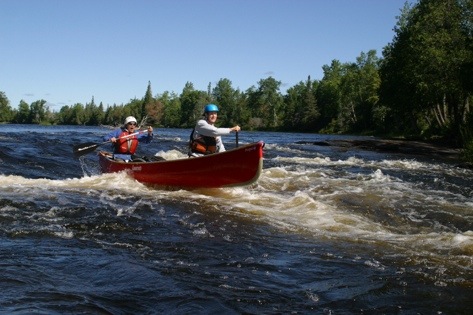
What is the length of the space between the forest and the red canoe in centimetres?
930

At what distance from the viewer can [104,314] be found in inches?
148

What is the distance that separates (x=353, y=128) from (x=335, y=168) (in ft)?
197

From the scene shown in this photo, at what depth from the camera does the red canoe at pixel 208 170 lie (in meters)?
9.77

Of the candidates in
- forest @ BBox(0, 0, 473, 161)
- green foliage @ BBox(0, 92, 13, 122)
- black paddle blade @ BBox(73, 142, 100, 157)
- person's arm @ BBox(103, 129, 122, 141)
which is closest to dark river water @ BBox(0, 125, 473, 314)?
person's arm @ BBox(103, 129, 122, 141)

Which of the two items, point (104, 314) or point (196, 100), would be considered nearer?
point (104, 314)

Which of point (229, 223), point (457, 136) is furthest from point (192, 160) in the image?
point (457, 136)

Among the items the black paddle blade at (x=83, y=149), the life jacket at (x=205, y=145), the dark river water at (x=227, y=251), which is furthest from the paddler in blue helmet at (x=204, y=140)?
the black paddle blade at (x=83, y=149)

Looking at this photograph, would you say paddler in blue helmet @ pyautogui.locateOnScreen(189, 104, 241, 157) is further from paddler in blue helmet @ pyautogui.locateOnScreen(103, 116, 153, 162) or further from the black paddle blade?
the black paddle blade

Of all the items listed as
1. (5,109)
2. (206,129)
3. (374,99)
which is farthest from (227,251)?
(5,109)

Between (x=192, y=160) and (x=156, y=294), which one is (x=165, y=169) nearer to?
(x=192, y=160)

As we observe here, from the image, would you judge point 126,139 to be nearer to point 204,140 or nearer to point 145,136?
point 145,136

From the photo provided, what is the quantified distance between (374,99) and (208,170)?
6669 cm

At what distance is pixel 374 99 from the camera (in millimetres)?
72812

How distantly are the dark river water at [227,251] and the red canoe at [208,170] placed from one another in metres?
0.30
